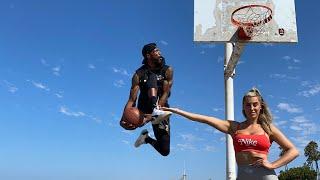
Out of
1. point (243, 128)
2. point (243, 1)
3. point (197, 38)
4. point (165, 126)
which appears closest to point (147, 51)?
point (165, 126)

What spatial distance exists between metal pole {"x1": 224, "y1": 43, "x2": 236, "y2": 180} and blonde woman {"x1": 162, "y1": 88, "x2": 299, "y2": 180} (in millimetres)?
6997

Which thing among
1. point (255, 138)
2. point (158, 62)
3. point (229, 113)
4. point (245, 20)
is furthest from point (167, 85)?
point (229, 113)

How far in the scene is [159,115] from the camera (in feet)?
19.9

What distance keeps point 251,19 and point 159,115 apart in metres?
Answer: 6.06

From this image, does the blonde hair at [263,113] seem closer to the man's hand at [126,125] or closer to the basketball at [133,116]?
the basketball at [133,116]

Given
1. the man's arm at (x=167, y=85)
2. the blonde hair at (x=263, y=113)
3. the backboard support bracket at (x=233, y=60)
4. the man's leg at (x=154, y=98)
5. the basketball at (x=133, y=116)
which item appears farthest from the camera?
the backboard support bracket at (x=233, y=60)

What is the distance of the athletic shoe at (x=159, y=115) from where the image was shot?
5934 millimetres

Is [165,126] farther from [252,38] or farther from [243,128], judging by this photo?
[252,38]

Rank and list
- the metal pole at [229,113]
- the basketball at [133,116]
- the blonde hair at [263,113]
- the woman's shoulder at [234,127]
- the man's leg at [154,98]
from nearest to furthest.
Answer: the blonde hair at [263,113]
the woman's shoulder at [234,127]
the man's leg at [154,98]
the basketball at [133,116]
the metal pole at [229,113]

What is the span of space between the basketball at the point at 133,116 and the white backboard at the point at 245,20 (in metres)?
4.76

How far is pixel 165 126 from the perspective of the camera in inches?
266

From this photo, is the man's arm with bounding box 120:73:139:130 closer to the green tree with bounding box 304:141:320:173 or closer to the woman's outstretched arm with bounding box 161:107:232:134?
the woman's outstretched arm with bounding box 161:107:232:134

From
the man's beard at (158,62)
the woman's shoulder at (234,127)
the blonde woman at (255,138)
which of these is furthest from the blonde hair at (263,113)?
the man's beard at (158,62)

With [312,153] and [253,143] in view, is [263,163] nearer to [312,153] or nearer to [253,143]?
[253,143]
